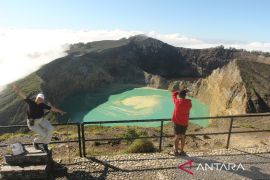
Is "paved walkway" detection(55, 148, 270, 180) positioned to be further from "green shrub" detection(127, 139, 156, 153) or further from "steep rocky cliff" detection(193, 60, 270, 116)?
"steep rocky cliff" detection(193, 60, 270, 116)

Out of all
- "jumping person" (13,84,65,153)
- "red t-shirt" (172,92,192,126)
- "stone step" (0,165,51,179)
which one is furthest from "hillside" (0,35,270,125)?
"stone step" (0,165,51,179)

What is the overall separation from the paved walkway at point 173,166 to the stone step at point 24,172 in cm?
66

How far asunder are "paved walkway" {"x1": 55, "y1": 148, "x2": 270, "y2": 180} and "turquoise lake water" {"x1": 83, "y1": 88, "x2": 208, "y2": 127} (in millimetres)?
29484

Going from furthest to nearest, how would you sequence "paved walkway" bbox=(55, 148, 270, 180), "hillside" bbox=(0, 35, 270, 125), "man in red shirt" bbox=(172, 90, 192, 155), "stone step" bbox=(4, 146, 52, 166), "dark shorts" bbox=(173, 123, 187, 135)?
"hillside" bbox=(0, 35, 270, 125)
"dark shorts" bbox=(173, 123, 187, 135)
"man in red shirt" bbox=(172, 90, 192, 155)
"paved walkway" bbox=(55, 148, 270, 180)
"stone step" bbox=(4, 146, 52, 166)

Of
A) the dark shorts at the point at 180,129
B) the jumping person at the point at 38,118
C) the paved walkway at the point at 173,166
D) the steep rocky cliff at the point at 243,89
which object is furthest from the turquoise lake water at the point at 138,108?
the jumping person at the point at 38,118

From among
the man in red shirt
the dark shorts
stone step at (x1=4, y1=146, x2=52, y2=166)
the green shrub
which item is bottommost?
the green shrub

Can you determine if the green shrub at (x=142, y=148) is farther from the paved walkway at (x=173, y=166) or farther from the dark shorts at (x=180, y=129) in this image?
the dark shorts at (x=180, y=129)

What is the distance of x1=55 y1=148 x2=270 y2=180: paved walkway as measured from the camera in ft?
23.5

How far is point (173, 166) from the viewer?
7.61 m

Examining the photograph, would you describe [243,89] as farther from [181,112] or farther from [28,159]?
[28,159]

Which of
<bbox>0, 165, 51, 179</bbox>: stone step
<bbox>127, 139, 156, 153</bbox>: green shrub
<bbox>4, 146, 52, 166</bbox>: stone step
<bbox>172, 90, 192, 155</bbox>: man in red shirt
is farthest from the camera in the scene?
<bbox>127, 139, 156, 153</bbox>: green shrub

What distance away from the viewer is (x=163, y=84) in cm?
7700

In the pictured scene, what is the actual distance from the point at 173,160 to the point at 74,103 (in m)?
58.1

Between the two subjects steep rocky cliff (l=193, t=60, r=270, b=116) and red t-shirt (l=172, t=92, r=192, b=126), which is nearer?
red t-shirt (l=172, t=92, r=192, b=126)
